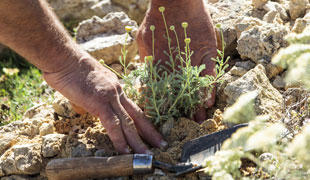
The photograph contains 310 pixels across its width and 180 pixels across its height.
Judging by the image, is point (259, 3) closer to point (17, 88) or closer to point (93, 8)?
point (93, 8)

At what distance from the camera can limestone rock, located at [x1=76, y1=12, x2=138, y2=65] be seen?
11.4 feet

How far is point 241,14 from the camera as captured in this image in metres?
3.18

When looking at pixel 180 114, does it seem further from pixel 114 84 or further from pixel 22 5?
pixel 22 5

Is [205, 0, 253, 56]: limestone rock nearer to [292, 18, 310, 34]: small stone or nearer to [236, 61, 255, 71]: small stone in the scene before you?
[236, 61, 255, 71]: small stone

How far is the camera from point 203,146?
6.80 ft

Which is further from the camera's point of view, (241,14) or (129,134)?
(241,14)

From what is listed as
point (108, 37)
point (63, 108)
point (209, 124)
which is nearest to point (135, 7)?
point (108, 37)

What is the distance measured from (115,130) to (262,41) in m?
1.16

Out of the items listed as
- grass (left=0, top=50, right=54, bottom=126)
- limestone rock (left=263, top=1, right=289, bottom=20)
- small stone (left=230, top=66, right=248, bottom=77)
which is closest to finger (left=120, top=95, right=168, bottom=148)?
small stone (left=230, top=66, right=248, bottom=77)

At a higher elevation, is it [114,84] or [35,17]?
[35,17]

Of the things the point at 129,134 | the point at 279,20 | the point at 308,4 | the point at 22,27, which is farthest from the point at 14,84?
the point at 308,4

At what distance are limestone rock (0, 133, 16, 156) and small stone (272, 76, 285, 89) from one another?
69.5 inches

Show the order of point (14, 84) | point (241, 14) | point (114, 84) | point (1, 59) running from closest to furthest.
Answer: point (114, 84), point (241, 14), point (14, 84), point (1, 59)

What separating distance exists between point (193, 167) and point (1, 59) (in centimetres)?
330
